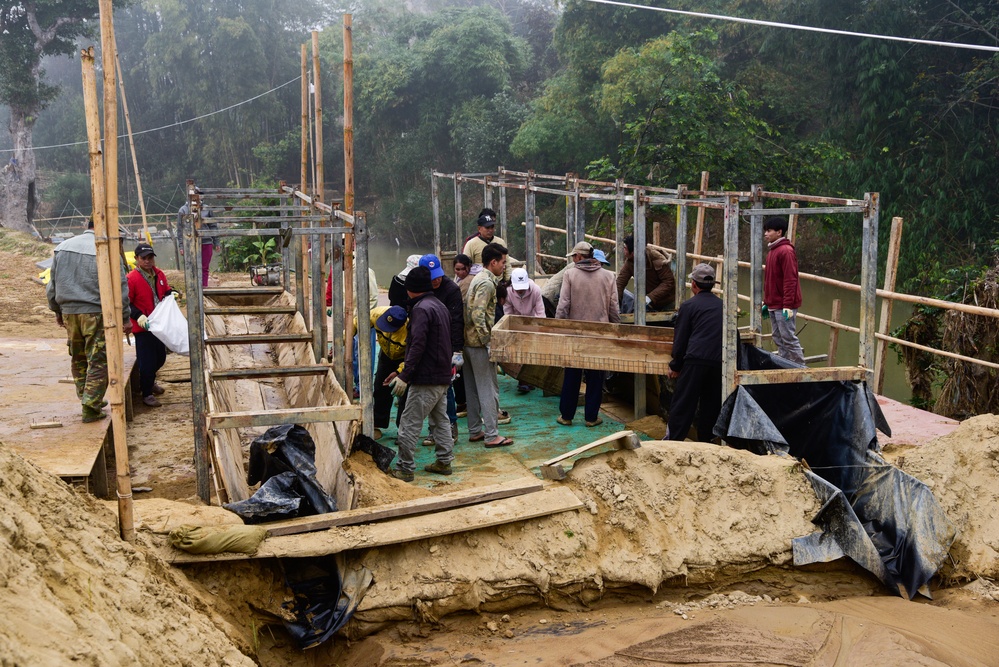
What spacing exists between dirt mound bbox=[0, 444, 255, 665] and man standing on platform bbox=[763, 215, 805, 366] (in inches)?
205

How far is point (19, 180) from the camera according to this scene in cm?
2770

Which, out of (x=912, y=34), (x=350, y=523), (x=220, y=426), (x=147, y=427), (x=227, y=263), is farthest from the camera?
(x=227, y=263)

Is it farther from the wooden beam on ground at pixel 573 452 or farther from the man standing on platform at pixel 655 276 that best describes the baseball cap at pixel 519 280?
the wooden beam on ground at pixel 573 452

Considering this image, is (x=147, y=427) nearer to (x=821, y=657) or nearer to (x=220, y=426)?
(x=220, y=426)

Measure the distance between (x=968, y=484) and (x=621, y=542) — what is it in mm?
2367

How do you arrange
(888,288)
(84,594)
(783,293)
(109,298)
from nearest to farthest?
(84,594), (109,298), (783,293), (888,288)

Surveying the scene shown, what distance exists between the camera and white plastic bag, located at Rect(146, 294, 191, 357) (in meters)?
7.84

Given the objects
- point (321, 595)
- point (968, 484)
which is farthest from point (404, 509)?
point (968, 484)

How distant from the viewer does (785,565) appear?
5480mm

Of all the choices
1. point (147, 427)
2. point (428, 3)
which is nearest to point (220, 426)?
point (147, 427)

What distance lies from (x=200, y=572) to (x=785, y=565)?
11.0 ft

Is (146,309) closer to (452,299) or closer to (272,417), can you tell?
(452,299)

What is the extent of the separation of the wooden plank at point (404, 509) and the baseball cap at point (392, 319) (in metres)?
1.83

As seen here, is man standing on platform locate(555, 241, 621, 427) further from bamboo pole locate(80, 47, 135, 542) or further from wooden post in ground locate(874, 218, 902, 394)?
bamboo pole locate(80, 47, 135, 542)
